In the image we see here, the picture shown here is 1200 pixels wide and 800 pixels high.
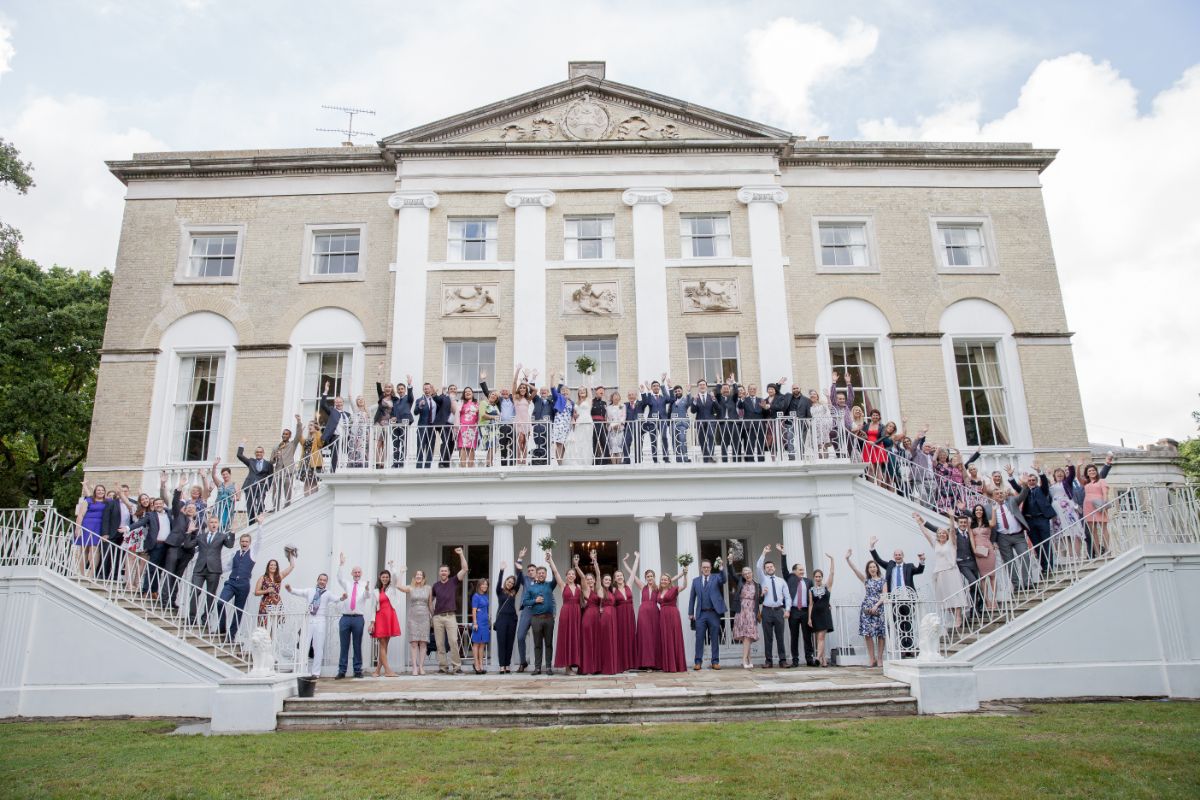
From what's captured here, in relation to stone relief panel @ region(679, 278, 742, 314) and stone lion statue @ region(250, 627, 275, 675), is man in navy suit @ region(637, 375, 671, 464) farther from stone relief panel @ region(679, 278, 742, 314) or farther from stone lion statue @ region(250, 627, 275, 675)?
stone lion statue @ region(250, 627, 275, 675)

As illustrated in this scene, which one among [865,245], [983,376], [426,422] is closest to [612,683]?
[426,422]

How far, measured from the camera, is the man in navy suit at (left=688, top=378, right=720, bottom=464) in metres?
15.7

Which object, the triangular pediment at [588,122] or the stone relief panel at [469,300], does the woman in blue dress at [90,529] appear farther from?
the triangular pediment at [588,122]

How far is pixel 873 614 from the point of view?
13.2 meters

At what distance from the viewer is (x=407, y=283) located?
19.6 meters

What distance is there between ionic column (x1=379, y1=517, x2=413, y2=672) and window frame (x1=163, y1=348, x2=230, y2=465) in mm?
6283

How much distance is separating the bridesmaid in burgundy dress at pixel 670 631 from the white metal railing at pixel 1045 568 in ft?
10.7

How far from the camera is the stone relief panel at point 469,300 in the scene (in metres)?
19.5

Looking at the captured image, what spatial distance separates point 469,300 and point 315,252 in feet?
14.8

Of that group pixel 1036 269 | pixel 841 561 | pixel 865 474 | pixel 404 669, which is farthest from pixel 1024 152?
pixel 404 669

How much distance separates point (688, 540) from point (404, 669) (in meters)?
5.62

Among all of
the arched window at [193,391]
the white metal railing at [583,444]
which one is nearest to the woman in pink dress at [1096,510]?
the white metal railing at [583,444]

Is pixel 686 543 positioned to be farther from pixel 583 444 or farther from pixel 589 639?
Answer: pixel 589 639

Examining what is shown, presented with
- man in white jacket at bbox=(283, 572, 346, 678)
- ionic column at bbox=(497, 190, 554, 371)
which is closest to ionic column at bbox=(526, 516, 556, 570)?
man in white jacket at bbox=(283, 572, 346, 678)
